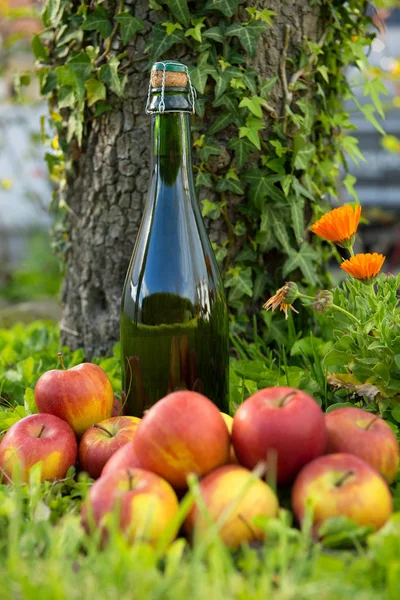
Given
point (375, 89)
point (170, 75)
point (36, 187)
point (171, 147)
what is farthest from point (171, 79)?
point (36, 187)

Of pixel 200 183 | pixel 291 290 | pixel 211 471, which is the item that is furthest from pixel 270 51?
pixel 211 471

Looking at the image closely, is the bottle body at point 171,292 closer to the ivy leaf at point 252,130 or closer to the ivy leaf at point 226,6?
the ivy leaf at point 252,130

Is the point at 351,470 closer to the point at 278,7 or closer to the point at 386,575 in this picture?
the point at 386,575

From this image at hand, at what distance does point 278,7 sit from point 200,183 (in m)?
0.65

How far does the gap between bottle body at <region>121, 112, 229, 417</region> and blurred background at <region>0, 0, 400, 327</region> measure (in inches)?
189

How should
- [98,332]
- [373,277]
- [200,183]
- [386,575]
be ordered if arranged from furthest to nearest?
[98,332], [200,183], [373,277], [386,575]

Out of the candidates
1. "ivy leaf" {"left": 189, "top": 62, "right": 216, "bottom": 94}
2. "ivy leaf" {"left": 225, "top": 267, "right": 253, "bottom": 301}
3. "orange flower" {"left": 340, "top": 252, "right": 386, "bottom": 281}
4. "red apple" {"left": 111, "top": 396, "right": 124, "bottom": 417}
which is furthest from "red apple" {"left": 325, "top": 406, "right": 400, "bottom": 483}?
"ivy leaf" {"left": 189, "top": 62, "right": 216, "bottom": 94}

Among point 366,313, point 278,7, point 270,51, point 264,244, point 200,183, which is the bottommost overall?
point 366,313

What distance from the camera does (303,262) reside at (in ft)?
8.03

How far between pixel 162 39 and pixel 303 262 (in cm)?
88

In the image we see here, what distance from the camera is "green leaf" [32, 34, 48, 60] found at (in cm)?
262

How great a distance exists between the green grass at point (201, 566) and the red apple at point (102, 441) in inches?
10.1

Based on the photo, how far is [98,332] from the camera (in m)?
2.65

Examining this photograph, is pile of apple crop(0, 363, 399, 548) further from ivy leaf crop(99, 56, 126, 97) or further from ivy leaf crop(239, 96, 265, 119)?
ivy leaf crop(99, 56, 126, 97)
